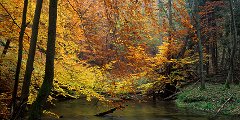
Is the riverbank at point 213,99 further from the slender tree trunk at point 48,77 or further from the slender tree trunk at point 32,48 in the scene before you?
the slender tree trunk at point 48,77

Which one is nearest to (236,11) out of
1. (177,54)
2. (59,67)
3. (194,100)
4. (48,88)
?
(177,54)

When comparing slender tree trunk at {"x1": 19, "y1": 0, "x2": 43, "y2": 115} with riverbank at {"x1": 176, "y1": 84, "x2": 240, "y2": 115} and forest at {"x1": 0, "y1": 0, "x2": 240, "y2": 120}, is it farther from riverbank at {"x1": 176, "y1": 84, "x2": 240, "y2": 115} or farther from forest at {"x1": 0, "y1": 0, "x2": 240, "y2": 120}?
riverbank at {"x1": 176, "y1": 84, "x2": 240, "y2": 115}

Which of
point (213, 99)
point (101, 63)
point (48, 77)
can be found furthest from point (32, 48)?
point (213, 99)

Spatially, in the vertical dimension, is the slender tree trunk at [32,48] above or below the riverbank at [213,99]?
above

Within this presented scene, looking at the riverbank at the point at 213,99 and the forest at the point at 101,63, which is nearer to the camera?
the forest at the point at 101,63

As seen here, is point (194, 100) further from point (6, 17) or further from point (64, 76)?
point (6, 17)

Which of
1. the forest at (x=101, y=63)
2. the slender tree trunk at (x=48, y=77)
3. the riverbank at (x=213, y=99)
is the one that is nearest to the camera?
the slender tree trunk at (x=48, y=77)

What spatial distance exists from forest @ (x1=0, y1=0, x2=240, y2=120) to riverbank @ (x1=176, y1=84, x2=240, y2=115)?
2.3 inches

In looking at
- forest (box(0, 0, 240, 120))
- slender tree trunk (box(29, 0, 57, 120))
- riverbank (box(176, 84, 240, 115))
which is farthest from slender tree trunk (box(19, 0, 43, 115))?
riverbank (box(176, 84, 240, 115))

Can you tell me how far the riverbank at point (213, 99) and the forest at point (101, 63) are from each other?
6 centimetres

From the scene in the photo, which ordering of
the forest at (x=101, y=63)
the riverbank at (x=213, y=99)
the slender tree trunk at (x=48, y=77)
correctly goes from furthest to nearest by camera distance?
1. the riverbank at (x=213, y=99)
2. the forest at (x=101, y=63)
3. the slender tree trunk at (x=48, y=77)

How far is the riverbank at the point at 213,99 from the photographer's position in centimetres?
1733

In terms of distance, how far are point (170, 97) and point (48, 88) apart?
60.0 feet

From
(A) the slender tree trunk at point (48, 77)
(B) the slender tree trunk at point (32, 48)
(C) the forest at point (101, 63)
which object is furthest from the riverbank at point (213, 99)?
(A) the slender tree trunk at point (48, 77)
